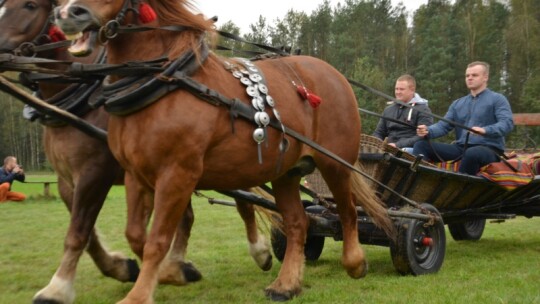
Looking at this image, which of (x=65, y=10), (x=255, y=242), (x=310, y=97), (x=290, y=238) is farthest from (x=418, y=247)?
(x=65, y=10)

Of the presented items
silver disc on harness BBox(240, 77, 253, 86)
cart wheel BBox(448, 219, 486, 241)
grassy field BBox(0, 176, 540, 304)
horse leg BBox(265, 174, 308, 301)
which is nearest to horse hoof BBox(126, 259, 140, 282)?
grassy field BBox(0, 176, 540, 304)

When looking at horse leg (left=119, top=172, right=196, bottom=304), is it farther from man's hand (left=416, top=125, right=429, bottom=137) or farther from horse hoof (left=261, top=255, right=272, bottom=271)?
man's hand (left=416, top=125, right=429, bottom=137)

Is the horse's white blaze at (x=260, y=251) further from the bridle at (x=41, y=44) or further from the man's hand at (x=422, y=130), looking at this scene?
the bridle at (x=41, y=44)

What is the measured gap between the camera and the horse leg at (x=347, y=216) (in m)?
4.70

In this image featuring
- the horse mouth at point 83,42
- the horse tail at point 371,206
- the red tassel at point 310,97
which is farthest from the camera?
the horse tail at point 371,206

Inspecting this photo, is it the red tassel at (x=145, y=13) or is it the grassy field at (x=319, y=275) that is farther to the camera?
the grassy field at (x=319, y=275)

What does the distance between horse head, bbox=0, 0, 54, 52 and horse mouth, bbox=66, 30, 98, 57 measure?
98 centimetres

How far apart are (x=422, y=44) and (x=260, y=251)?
34.7 meters

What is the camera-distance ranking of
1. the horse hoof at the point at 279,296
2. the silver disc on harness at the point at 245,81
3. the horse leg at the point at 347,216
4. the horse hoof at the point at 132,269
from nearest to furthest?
the silver disc on harness at the point at 245,81, the horse hoof at the point at 279,296, the horse hoof at the point at 132,269, the horse leg at the point at 347,216

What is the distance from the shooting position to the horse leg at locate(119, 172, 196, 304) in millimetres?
3350

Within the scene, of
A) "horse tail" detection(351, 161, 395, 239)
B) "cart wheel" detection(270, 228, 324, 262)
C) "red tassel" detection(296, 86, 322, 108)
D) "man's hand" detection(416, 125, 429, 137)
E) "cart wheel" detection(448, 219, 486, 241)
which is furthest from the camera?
"cart wheel" detection(448, 219, 486, 241)

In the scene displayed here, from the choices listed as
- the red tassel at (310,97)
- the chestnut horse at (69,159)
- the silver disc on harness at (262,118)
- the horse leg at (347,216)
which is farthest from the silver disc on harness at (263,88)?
the chestnut horse at (69,159)

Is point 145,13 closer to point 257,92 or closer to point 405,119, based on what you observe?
point 257,92

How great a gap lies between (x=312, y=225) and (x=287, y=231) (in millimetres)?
723
